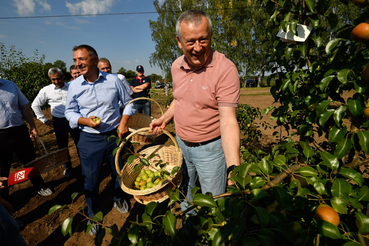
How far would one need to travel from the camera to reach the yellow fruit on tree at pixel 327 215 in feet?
2.17

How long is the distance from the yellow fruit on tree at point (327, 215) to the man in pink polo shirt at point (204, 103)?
492 mm

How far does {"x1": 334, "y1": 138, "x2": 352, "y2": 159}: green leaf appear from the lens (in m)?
0.95

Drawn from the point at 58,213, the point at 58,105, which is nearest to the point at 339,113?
the point at 58,213

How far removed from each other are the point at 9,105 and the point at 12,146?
60 centimetres

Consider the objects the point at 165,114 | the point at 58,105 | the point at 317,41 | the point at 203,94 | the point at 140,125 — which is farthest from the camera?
the point at 140,125

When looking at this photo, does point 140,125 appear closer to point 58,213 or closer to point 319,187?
point 58,213

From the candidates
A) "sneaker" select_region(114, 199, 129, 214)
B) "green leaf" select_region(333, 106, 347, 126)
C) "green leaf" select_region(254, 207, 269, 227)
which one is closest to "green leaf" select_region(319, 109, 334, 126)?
"green leaf" select_region(333, 106, 347, 126)

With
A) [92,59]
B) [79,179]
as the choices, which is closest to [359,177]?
[92,59]

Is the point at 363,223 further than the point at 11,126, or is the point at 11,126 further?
the point at 11,126

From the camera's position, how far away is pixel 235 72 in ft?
4.50

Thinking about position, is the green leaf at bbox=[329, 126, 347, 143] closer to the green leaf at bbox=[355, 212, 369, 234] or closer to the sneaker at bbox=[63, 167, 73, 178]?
the green leaf at bbox=[355, 212, 369, 234]

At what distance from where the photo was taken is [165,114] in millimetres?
2029

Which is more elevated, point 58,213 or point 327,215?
point 327,215

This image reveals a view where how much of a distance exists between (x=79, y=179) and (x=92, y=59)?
2450 mm
